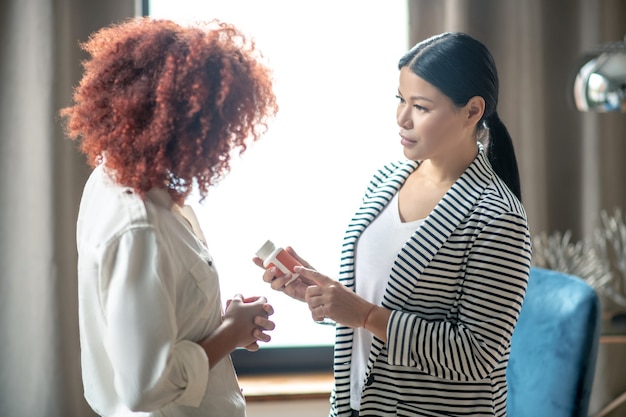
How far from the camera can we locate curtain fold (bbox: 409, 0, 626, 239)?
98.3 inches

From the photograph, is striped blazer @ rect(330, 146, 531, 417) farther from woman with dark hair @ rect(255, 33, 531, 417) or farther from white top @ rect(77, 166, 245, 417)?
A: white top @ rect(77, 166, 245, 417)

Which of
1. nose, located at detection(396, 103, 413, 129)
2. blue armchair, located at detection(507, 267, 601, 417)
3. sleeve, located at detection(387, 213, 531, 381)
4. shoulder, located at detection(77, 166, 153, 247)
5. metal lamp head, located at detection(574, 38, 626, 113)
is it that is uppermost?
metal lamp head, located at detection(574, 38, 626, 113)

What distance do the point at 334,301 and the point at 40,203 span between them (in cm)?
137

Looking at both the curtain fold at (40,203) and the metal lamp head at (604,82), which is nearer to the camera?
the metal lamp head at (604,82)

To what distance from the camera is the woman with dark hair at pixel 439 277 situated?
1.32 m

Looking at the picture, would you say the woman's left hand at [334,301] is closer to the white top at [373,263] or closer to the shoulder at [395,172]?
the white top at [373,263]

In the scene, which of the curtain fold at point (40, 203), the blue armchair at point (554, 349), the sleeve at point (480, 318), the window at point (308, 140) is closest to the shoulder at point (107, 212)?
the sleeve at point (480, 318)

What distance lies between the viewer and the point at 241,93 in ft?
3.72

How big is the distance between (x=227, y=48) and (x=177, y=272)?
36 centimetres

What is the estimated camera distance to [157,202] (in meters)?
1.12

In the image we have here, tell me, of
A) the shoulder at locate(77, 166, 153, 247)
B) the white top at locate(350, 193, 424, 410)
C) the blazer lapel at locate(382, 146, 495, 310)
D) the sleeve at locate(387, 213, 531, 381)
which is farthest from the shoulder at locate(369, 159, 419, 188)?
the shoulder at locate(77, 166, 153, 247)

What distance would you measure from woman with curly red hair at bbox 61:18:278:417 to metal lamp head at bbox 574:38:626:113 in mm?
1241

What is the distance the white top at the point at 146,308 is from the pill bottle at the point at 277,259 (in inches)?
6.9

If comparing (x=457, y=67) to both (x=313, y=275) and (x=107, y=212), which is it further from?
(x=107, y=212)
